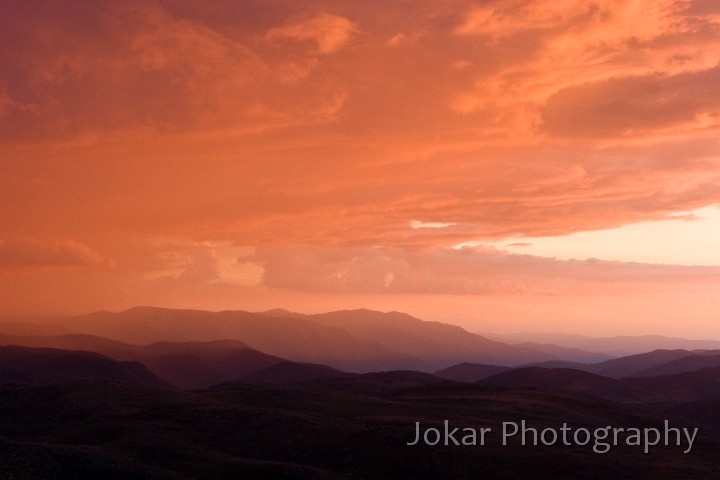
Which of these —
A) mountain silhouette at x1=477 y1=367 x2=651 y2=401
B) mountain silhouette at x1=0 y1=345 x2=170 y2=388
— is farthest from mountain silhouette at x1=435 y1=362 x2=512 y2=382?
mountain silhouette at x1=0 y1=345 x2=170 y2=388

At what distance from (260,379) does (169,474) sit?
112m

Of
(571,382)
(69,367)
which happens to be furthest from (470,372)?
(69,367)

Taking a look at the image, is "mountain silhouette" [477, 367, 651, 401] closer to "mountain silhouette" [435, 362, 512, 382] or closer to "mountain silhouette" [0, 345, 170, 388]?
"mountain silhouette" [435, 362, 512, 382]

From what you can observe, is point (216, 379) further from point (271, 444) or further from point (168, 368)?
point (271, 444)

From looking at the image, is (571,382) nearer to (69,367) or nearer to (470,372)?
(470,372)

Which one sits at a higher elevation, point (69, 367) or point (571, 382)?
point (571, 382)

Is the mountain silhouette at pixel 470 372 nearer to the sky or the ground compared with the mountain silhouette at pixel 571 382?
nearer to the ground

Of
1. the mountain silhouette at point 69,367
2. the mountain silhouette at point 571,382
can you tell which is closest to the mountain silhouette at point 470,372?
the mountain silhouette at point 571,382

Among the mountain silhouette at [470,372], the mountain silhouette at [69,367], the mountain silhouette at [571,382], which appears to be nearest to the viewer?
the mountain silhouette at [571,382]

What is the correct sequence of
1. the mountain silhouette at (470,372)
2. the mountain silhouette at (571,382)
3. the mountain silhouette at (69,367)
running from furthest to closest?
the mountain silhouette at (470,372)
the mountain silhouette at (69,367)
the mountain silhouette at (571,382)

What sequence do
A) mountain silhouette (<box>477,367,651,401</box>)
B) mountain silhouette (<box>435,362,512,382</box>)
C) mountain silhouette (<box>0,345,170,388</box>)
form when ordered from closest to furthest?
mountain silhouette (<box>477,367,651,401</box>)
mountain silhouette (<box>0,345,170,388</box>)
mountain silhouette (<box>435,362,512,382</box>)

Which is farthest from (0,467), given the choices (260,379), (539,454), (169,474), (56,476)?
(260,379)

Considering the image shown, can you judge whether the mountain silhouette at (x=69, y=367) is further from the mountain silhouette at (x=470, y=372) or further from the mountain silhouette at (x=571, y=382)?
the mountain silhouette at (x=470, y=372)

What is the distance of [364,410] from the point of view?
71.0m
